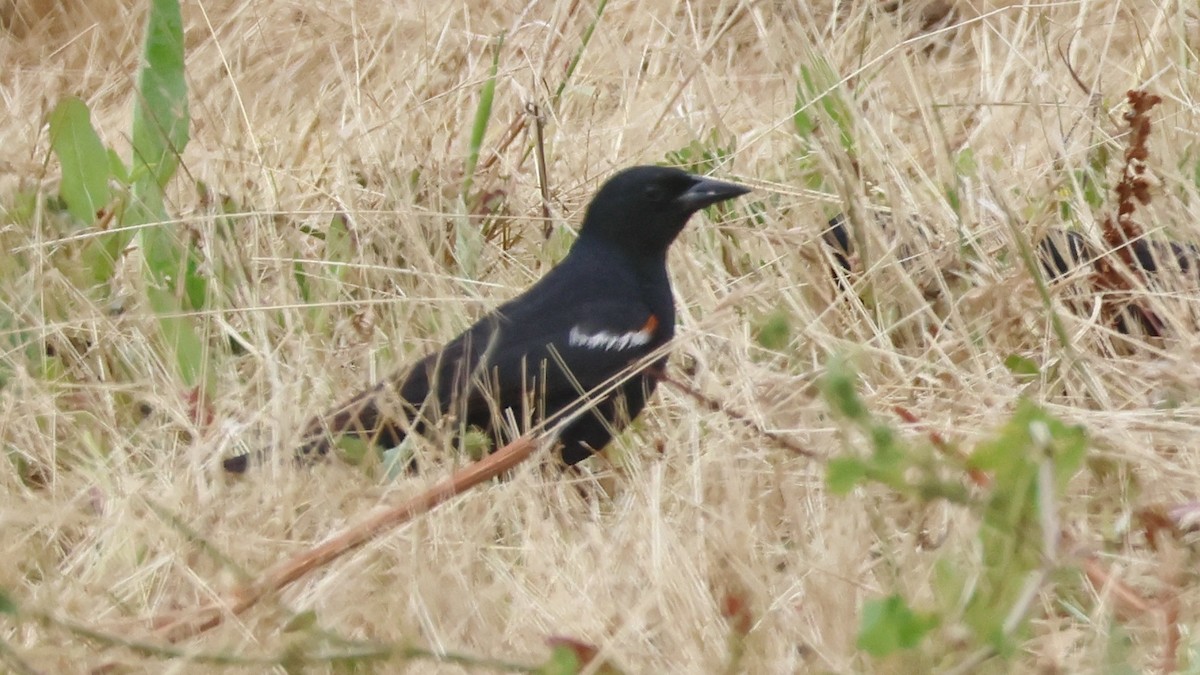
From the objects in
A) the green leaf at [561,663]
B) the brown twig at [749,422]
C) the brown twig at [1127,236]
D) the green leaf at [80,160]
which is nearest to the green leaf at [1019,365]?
the brown twig at [1127,236]

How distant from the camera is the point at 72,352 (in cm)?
329

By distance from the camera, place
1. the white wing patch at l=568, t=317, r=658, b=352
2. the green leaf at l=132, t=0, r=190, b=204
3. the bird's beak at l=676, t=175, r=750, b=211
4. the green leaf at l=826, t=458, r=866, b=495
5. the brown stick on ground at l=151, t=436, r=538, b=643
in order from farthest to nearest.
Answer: the green leaf at l=132, t=0, r=190, b=204
the bird's beak at l=676, t=175, r=750, b=211
the white wing patch at l=568, t=317, r=658, b=352
the brown stick on ground at l=151, t=436, r=538, b=643
the green leaf at l=826, t=458, r=866, b=495

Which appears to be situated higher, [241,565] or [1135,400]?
[241,565]

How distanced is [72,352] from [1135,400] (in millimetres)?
1963

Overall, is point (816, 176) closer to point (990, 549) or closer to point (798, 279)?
point (798, 279)

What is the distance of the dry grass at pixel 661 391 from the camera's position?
79.0 inches

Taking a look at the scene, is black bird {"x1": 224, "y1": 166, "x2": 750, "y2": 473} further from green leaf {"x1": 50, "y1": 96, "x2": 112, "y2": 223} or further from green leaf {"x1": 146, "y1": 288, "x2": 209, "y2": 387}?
green leaf {"x1": 50, "y1": 96, "x2": 112, "y2": 223}

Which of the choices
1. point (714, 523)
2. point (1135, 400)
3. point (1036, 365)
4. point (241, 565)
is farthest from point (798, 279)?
point (241, 565)

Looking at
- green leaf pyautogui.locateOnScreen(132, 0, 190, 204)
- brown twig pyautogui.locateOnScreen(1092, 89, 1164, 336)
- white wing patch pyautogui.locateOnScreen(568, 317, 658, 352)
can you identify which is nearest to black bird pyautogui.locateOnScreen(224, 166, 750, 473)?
white wing patch pyautogui.locateOnScreen(568, 317, 658, 352)

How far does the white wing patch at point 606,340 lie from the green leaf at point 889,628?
1.69 m

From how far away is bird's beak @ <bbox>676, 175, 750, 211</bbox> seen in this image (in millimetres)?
3270

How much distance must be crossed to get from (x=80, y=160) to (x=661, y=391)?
4.90 feet

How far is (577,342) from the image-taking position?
3.12 metres

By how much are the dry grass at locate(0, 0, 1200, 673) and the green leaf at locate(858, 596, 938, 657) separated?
209mm
